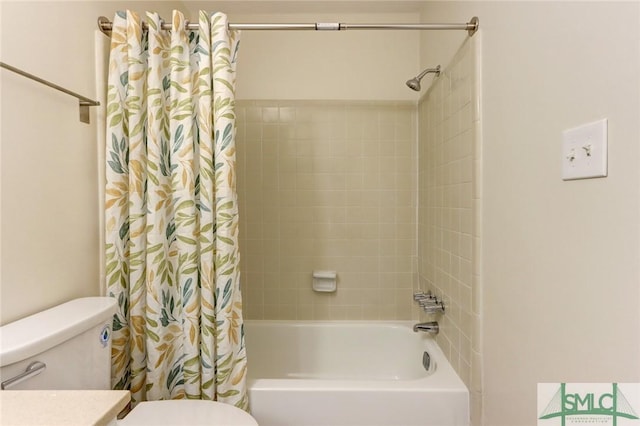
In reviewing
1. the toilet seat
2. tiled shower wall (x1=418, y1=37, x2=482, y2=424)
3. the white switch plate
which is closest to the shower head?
tiled shower wall (x1=418, y1=37, x2=482, y2=424)

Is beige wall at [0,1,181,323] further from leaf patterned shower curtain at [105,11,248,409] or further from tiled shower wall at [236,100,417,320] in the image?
tiled shower wall at [236,100,417,320]

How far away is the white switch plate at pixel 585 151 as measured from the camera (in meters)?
0.73

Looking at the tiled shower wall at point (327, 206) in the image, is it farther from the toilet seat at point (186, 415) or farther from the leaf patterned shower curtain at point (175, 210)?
the toilet seat at point (186, 415)

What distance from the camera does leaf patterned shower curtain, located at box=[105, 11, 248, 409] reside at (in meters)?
1.44

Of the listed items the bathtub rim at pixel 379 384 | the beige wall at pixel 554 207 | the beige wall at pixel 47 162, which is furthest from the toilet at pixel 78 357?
the beige wall at pixel 554 207

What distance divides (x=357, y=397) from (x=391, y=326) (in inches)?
35.6

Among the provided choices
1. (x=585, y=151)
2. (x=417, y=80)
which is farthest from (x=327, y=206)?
(x=585, y=151)

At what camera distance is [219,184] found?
4.68 feet

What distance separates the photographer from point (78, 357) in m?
1.15

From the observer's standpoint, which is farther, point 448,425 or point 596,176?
point 448,425

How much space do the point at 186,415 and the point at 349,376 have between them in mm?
1259

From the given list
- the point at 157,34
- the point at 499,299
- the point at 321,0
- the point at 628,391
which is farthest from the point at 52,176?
the point at 321,0

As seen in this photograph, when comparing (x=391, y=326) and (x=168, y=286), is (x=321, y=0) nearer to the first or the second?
(x=168, y=286)

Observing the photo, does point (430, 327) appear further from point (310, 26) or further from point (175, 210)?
point (310, 26)
